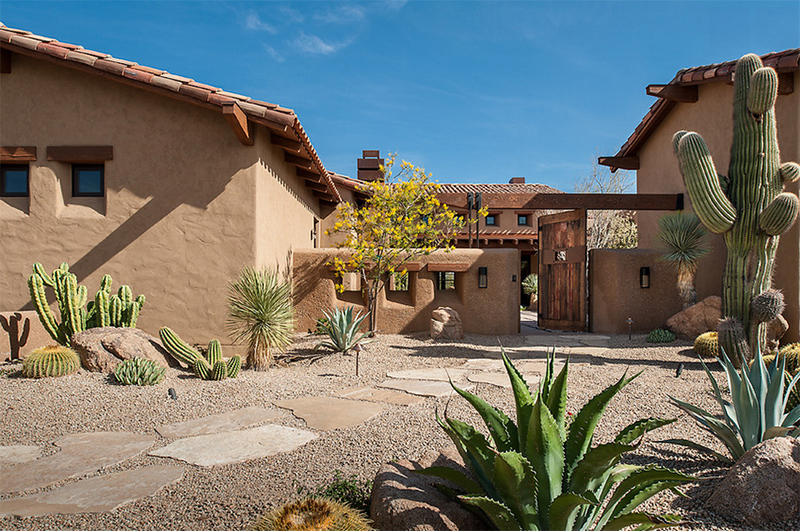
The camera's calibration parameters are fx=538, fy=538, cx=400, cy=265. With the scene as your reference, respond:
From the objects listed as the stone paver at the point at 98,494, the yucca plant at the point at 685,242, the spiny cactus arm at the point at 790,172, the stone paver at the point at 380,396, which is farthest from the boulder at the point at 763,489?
the yucca plant at the point at 685,242

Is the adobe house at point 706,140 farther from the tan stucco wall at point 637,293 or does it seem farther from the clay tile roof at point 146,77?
the clay tile roof at point 146,77

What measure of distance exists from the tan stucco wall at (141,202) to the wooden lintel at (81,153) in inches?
3.9

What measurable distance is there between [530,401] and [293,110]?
6.80m

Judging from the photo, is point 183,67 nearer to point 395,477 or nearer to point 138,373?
point 138,373

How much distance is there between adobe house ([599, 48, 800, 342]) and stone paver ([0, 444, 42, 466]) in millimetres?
9943

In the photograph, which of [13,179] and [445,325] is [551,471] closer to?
[445,325]

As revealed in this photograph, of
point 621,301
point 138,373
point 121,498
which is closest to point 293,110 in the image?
point 138,373

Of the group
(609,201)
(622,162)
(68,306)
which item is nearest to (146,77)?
(68,306)

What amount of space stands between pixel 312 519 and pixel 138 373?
445 cm

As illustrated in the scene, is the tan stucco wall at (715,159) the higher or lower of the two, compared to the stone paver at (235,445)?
higher

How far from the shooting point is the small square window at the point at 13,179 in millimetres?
8672

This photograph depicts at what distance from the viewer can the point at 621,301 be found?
36.7 feet

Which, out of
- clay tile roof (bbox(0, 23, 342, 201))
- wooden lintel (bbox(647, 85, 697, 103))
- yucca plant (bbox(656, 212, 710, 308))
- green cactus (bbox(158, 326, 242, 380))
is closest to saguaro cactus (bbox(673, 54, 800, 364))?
yucca plant (bbox(656, 212, 710, 308))

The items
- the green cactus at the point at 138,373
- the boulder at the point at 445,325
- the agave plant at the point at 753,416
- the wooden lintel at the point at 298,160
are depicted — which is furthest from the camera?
the wooden lintel at the point at 298,160
